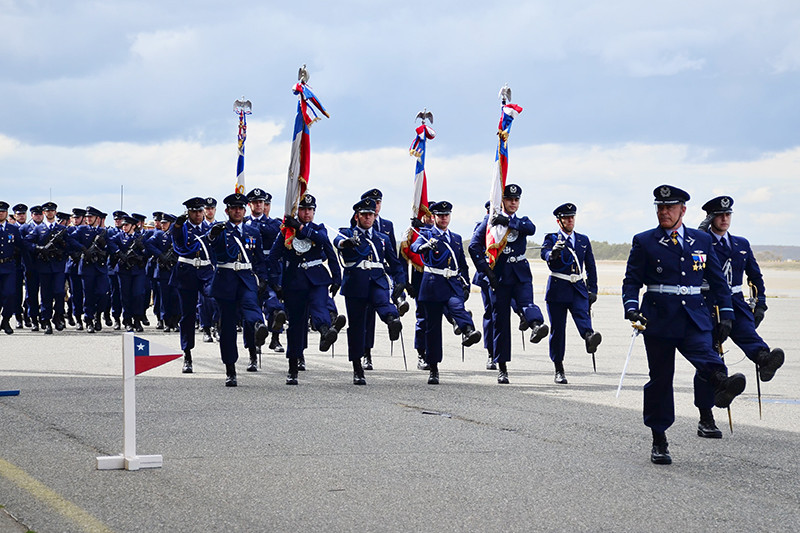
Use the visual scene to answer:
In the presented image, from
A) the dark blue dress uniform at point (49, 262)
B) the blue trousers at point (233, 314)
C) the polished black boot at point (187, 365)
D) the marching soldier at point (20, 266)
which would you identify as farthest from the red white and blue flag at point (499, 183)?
the marching soldier at point (20, 266)

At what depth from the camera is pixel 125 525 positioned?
209 inches

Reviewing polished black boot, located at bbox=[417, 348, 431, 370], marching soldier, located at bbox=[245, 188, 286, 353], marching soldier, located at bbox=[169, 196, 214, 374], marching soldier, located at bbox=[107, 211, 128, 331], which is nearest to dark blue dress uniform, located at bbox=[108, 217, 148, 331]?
marching soldier, located at bbox=[107, 211, 128, 331]

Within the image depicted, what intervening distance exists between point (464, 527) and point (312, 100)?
9.22m

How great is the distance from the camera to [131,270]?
21609 millimetres

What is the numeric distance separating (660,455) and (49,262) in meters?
16.0

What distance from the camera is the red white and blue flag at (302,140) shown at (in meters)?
13.6

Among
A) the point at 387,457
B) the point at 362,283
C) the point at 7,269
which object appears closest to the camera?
the point at 387,457

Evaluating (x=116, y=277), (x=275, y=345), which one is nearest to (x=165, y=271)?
(x=116, y=277)

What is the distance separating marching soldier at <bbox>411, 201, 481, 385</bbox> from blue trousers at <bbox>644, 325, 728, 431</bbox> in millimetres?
4584

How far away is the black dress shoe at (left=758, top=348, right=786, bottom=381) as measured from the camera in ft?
29.1

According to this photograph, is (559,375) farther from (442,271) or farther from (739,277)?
(739,277)

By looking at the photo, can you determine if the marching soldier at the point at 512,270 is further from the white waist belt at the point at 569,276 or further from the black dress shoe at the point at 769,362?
the black dress shoe at the point at 769,362

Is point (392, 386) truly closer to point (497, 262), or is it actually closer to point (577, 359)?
point (497, 262)

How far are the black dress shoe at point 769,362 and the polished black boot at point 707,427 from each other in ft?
2.71
